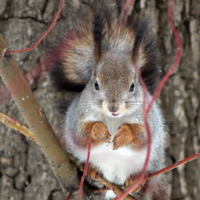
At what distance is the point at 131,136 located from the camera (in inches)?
47.2

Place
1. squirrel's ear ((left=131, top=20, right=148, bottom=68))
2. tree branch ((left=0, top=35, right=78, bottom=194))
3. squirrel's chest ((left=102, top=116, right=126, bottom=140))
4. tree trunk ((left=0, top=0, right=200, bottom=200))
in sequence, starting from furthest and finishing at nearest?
1. tree trunk ((left=0, top=0, right=200, bottom=200))
2. squirrel's chest ((left=102, top=116, right=126, bottom=140))
3. squirrel's ear ((left=131, top=20, right=148, bottom=68))
4. tree branch ((left=0, top=35, right=78, bottom=194))

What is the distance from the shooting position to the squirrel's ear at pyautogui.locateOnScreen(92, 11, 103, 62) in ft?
3.58

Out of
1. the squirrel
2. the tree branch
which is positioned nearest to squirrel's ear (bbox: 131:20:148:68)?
the squirrel

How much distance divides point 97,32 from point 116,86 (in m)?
0.18

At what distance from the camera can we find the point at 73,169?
45.2 inches

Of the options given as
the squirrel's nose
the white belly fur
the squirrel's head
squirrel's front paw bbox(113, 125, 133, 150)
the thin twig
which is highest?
the squirrel's head

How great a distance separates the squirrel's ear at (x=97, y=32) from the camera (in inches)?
42.9

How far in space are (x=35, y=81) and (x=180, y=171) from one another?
32.9 inches

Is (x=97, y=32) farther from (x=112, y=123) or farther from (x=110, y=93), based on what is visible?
(x=112, y=123)

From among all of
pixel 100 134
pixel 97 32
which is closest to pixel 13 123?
pixel 100 134

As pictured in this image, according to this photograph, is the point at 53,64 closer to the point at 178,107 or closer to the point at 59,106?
the point at 59,106

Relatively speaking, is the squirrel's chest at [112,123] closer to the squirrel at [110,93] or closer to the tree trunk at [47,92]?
Result: the squirrel at [110,93]

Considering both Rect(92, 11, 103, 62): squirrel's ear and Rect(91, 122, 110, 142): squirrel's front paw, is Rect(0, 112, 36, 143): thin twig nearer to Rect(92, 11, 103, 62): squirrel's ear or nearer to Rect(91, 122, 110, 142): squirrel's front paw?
Rect(91, 122, 110, 142): squirrel's front paw

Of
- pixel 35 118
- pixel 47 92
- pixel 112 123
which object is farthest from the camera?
pixel 47 92
